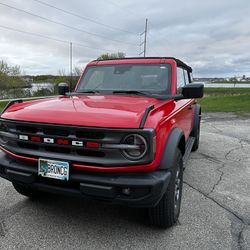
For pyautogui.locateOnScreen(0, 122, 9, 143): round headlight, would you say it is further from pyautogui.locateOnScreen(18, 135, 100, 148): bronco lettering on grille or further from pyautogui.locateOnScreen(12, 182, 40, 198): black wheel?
pyautogui.locateOnScreen(12, 182, 40, 198): black wheel

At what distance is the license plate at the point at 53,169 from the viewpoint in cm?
277

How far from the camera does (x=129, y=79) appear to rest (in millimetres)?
4414

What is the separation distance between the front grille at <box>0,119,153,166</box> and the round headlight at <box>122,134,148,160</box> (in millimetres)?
39

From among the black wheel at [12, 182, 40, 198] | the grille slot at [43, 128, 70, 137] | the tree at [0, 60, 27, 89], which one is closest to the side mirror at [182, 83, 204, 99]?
the grille slot at [43, 128, 70, 137]

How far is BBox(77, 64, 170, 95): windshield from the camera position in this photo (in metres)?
4.23

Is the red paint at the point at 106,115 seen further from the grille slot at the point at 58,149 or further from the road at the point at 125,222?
the road at the point at 125,222

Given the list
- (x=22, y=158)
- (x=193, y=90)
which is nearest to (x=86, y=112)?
(x=22, y=158)

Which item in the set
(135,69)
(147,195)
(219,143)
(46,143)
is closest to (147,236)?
(147,195)

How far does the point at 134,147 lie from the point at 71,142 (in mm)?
610

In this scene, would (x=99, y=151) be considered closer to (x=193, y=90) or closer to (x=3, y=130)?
(x=3, y=130)

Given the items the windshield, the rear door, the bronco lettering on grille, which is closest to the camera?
the bronco lettering on grille

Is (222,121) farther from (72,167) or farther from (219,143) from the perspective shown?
(72,167)

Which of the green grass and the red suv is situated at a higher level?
the red suv

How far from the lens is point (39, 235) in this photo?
9.92ft
